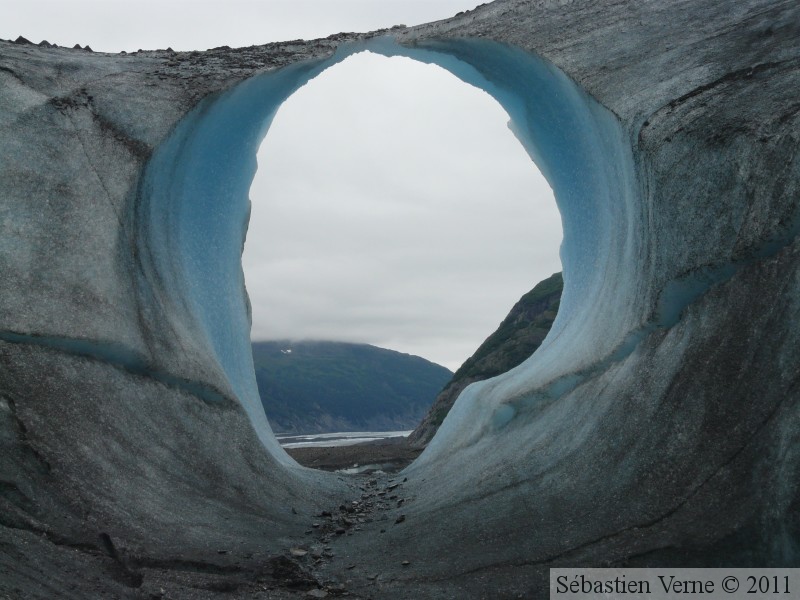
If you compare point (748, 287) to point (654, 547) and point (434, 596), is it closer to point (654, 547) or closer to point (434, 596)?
point (654, 547)

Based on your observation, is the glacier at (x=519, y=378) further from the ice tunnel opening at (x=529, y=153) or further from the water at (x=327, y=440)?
the water at (x=327, y=440)

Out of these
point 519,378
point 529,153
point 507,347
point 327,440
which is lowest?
point 519,378


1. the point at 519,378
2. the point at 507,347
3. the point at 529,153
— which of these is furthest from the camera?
the point at 507,347

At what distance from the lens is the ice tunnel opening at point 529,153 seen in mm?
11484

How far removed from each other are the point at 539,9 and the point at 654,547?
10.6 meters

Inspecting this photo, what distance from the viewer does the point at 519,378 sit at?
1483cm

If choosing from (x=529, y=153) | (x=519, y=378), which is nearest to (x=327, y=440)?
(x=529, y=153)

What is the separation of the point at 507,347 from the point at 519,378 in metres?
43.1

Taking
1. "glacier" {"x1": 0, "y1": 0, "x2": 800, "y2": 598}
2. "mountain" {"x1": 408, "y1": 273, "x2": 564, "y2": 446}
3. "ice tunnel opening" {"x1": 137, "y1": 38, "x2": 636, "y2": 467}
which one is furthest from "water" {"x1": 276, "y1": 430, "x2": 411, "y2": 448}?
"glacier" {"x1": 0, "y1": 0, "x2": 800, "y2": 598}

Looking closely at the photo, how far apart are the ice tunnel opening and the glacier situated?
0.32 ft

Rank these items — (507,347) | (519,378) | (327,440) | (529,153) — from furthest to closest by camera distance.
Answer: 1. (327,440)
2. (507,347)
3. (529,153)
4. (519,378)

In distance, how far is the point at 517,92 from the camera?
15398 mm

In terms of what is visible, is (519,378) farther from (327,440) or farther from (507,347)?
(327,440)

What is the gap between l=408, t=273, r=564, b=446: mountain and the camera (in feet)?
171
